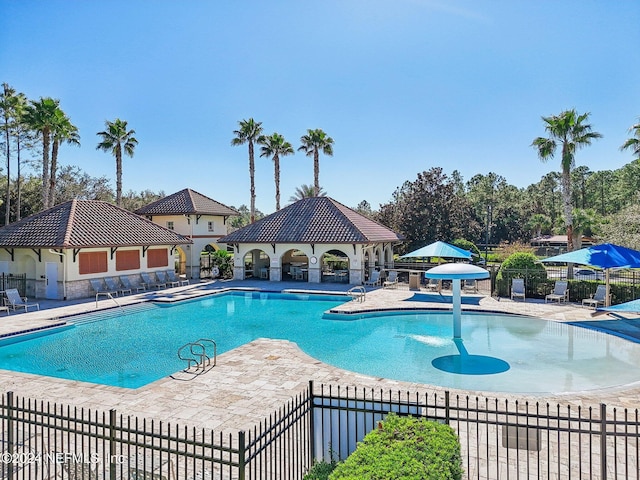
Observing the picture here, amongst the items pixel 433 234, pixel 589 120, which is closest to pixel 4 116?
pixel 433 234

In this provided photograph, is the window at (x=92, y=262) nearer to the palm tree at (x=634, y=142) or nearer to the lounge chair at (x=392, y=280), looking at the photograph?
the lounge chair at (x=392, y=280)

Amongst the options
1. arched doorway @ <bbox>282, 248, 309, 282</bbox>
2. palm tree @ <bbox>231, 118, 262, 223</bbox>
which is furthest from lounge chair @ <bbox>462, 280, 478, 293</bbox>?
palm tree @ <bbox>231, 118, 262, 223</bbox>

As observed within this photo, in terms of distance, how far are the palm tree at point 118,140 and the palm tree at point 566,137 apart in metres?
31.2

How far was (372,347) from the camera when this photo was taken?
44.4 feet

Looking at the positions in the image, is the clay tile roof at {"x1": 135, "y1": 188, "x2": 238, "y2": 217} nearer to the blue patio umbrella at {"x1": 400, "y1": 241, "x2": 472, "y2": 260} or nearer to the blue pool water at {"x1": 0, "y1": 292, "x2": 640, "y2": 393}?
the blue pool water at {"x1": 0, "y1": 292, "x2": 640, "y2": 393}

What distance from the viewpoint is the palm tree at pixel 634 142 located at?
25048 millimetres

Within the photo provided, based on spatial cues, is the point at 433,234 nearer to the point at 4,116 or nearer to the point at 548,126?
the point at 548,126

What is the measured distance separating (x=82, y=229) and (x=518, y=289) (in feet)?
73.4

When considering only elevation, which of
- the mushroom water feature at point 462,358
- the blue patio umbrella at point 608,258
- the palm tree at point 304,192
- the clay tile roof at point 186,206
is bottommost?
the mushroom water feature at point 462,358

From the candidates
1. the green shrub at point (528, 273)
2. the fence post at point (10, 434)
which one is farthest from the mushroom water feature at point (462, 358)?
the fence post at point (10, 434)

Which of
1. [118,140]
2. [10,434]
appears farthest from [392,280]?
[118,140]

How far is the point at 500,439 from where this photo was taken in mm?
6441

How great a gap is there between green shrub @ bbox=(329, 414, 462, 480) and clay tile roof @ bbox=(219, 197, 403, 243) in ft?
68.6

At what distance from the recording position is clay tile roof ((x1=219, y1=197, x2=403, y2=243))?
87.4 ft
